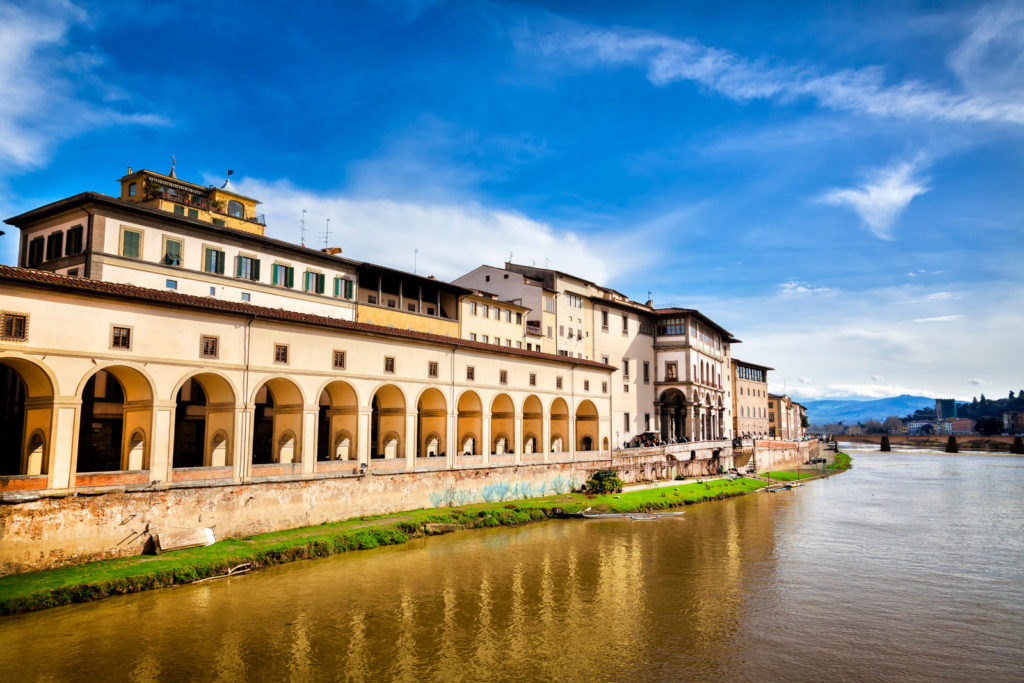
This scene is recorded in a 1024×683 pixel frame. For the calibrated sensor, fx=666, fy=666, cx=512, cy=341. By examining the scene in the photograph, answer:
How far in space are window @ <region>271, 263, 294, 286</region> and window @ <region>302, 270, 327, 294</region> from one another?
2.99 feet

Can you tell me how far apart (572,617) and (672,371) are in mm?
51857

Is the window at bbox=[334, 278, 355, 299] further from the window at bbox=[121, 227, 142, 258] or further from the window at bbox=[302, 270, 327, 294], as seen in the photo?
the window at bbox=[121, 227, 142, 258]

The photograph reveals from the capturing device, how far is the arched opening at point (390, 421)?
37.9m

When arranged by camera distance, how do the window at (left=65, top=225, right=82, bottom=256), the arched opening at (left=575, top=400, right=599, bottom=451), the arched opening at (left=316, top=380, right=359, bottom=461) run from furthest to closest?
the arched opening at (left=575, top=400, right=599, bottom=451) < the arched opening at (left=316, top=380, right=359, bottom=461) < the window at (left=65, top=225, right=82, bottom=256)

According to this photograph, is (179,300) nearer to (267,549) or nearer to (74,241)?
(74,241)

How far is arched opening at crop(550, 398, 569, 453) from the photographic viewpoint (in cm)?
5131

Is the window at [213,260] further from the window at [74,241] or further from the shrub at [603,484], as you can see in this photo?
the shrub at [603,484]

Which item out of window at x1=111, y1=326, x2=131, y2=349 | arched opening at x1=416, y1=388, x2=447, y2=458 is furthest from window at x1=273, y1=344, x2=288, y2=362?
arched opening at x1=416, y1=388, x2=447, y2=458

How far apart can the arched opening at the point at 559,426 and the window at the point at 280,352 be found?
925 inches

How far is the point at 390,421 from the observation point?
38.5 metres

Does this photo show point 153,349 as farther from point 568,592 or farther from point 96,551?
point 568,592

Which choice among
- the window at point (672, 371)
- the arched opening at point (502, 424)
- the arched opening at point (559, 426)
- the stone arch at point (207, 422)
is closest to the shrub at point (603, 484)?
the arched opening at point (559, 426)

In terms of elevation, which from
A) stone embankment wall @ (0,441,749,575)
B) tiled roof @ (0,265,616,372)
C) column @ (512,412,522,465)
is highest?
tiled roof @ (0,265,616,372)

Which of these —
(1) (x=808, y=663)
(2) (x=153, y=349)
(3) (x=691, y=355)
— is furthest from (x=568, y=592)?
(3) (x=691, y=355)
